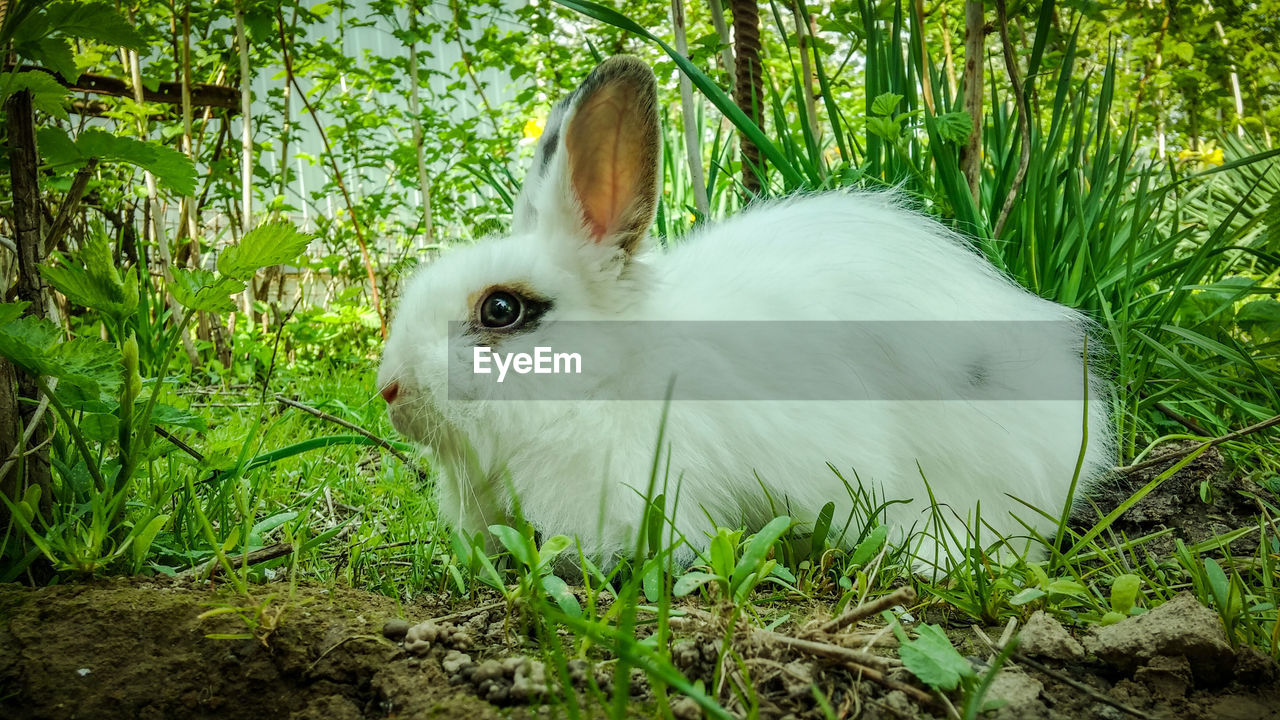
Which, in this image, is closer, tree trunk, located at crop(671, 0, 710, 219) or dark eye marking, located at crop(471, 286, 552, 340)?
dark eye marking, located at crop(471, 286, 552, 340)

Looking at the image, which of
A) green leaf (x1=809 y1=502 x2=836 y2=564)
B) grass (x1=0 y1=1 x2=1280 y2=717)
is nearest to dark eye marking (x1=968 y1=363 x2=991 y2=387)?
grass (x1=0 y1=1 x2=1280 y2=717)

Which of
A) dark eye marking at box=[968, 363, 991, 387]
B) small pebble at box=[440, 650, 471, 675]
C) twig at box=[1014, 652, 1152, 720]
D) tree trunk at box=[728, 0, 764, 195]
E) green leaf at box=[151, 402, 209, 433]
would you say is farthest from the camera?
tree trunk at box=[728, 0, 764, 195]

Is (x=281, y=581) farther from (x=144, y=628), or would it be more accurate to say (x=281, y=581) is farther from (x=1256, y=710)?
(x=1256, y=710)

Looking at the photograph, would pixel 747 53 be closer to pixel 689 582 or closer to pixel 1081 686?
pixel 689 582

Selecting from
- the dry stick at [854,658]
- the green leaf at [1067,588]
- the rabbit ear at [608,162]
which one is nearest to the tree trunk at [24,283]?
the rabbit ear at [608,162]

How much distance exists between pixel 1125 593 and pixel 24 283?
1.91 metres

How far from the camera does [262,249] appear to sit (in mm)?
1393

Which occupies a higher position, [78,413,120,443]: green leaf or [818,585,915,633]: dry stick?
[78,413,120,443]: green leaf

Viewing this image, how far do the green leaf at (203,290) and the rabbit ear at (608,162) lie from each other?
677 mm

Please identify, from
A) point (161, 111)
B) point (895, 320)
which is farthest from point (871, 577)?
point (161, 111)

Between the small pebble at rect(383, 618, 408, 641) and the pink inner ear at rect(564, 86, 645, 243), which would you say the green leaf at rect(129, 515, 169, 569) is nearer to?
the small pebble at rect(383, 618, 408, 641)

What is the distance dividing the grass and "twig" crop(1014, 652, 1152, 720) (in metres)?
0.11

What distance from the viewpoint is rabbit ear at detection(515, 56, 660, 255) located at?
68.6 inches
